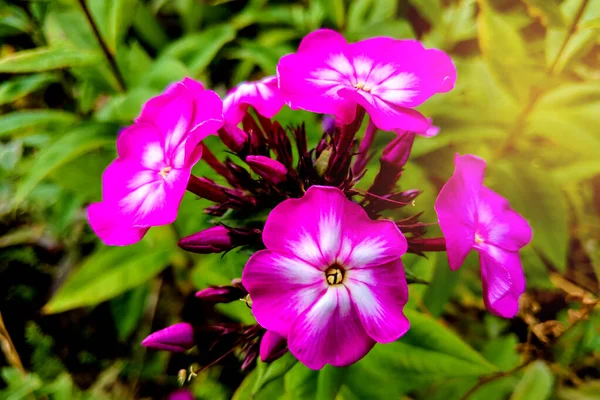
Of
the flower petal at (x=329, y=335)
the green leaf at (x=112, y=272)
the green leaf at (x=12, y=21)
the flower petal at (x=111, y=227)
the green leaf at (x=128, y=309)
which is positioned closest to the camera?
the flower petal at (x=329, y=335)

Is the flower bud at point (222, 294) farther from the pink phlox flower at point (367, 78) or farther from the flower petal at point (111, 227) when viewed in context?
the pink phlox flower at point (367, 78)

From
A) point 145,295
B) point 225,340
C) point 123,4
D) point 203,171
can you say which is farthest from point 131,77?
point 225,340

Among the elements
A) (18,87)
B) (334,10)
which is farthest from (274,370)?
(334,10)

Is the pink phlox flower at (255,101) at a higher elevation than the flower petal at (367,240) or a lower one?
higher

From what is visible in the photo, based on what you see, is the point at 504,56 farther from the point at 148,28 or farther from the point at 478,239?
the point at 148,28

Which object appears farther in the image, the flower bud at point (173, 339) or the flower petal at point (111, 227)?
the flower bud at point (173, 339)

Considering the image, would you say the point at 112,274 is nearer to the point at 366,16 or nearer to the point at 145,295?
the point at 145,295

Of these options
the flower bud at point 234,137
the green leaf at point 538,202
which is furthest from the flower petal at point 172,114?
the green leaf at point 538,202
